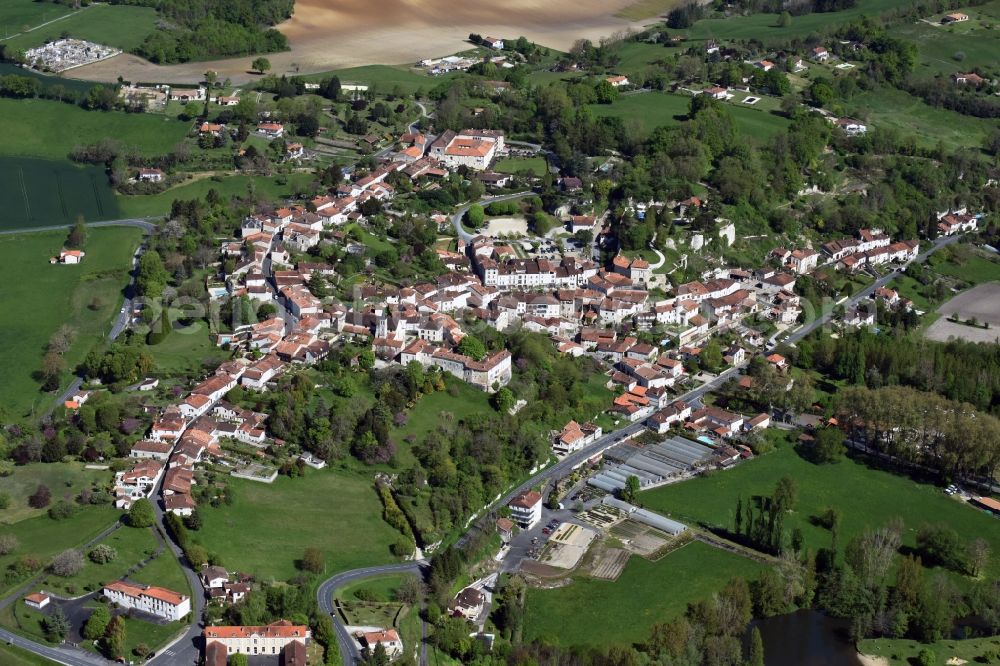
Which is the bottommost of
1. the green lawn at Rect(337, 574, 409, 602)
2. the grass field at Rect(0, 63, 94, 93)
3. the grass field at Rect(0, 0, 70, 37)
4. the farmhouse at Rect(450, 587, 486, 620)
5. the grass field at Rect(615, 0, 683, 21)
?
the farmhouse at Rect(450, 587, 486, 620)

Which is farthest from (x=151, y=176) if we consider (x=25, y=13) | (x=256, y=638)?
(x=256, y=638)

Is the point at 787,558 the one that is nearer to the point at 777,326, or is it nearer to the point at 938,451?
the point at 938,451

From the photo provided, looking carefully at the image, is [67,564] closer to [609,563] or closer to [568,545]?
[568,545]

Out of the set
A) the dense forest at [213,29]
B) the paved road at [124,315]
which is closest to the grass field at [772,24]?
the dense forest at [213,29]

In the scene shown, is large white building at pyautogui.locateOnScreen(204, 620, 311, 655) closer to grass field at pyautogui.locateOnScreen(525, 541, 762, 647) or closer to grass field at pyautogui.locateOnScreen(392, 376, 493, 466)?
grass field at pyautogui.locateOnScreen(525, 541, 762, 647)

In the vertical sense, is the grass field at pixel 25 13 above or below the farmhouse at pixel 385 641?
above

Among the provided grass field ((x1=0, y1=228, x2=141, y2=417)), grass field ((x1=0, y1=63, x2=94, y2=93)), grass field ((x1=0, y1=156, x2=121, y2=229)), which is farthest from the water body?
grass field ((x1=0, y1=63, x2=94, y2=93))

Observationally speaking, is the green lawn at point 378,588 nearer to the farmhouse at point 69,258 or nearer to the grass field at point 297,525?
the grass field at point 297,525
